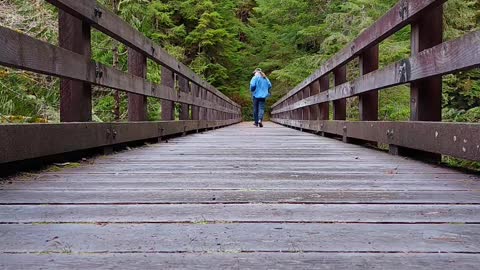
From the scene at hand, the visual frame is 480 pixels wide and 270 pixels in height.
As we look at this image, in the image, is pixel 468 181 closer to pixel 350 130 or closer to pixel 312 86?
pixel 350 130

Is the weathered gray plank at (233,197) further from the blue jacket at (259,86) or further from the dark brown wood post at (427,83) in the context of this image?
the blue jacket at (259,86)

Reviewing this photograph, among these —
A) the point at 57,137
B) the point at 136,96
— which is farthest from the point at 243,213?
the point at 136,96

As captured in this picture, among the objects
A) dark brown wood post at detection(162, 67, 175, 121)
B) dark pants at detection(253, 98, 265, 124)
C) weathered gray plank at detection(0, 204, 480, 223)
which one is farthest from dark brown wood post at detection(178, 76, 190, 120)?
weathered gray plank at detection(0, 204, 480, 223)

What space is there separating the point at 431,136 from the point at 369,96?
1.76 meters

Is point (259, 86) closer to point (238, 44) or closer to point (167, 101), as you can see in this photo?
point (167, 101)

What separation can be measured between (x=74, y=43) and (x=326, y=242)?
7.38 feet

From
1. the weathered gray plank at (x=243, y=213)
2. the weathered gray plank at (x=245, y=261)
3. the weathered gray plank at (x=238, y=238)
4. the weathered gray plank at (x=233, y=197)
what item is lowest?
the weathered gray plank at (x=245, y=261)

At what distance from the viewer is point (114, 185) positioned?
2.10 m

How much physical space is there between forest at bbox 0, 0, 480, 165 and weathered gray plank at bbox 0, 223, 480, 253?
3.90m

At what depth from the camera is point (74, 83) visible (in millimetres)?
2951

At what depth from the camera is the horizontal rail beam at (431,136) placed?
7.38 ft

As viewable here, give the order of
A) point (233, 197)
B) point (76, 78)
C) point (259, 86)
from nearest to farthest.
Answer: point (233, 197)
point (76, 78)
point (259, 86)

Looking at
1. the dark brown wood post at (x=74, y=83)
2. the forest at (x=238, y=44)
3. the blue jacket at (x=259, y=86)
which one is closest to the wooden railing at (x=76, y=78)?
the dark brown wood post at (x=74, y=83)

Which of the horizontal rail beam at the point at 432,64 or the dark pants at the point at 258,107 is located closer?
the horizontal rail beam at the point at 432,64
